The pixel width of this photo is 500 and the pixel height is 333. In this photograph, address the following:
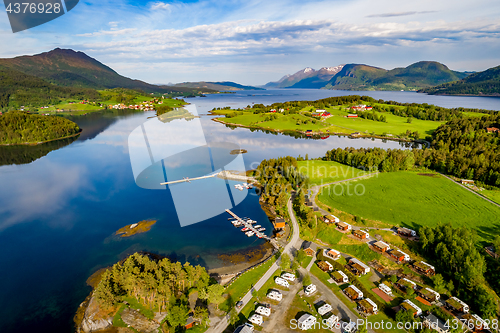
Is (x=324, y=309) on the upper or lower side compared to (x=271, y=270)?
upper

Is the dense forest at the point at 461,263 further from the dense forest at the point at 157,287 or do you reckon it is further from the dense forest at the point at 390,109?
the dense forest at the point at 390,109

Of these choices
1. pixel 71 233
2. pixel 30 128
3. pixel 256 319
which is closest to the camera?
pixel 256 319

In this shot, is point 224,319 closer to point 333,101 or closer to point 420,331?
point 420,331

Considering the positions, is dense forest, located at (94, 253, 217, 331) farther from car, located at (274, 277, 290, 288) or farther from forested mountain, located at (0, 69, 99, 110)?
forested mountain, located at (0, 69, 99, 110)

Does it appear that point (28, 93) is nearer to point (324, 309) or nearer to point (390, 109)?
point (390, 109)

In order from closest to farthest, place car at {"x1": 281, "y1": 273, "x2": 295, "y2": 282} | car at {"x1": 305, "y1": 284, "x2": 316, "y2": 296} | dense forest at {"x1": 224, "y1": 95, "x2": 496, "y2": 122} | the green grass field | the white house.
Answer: the white house
car at {"x1": 305, "y1": 284, "x2": 316, "y2": 296}
car at {"x1": 281, "y1": 273, "x2": 295, "y2": 282}
the green grass field
dense forest at {"x1": 224, "y1": 95, "x2": 496, "y2": 122}

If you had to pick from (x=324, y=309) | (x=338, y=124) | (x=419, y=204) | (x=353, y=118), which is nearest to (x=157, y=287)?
(x=324, y=309)

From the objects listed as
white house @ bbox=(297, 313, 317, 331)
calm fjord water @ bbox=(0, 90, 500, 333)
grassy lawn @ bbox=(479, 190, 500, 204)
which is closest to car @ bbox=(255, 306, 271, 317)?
white house @ bbox=(297, 313, 317, 331)
